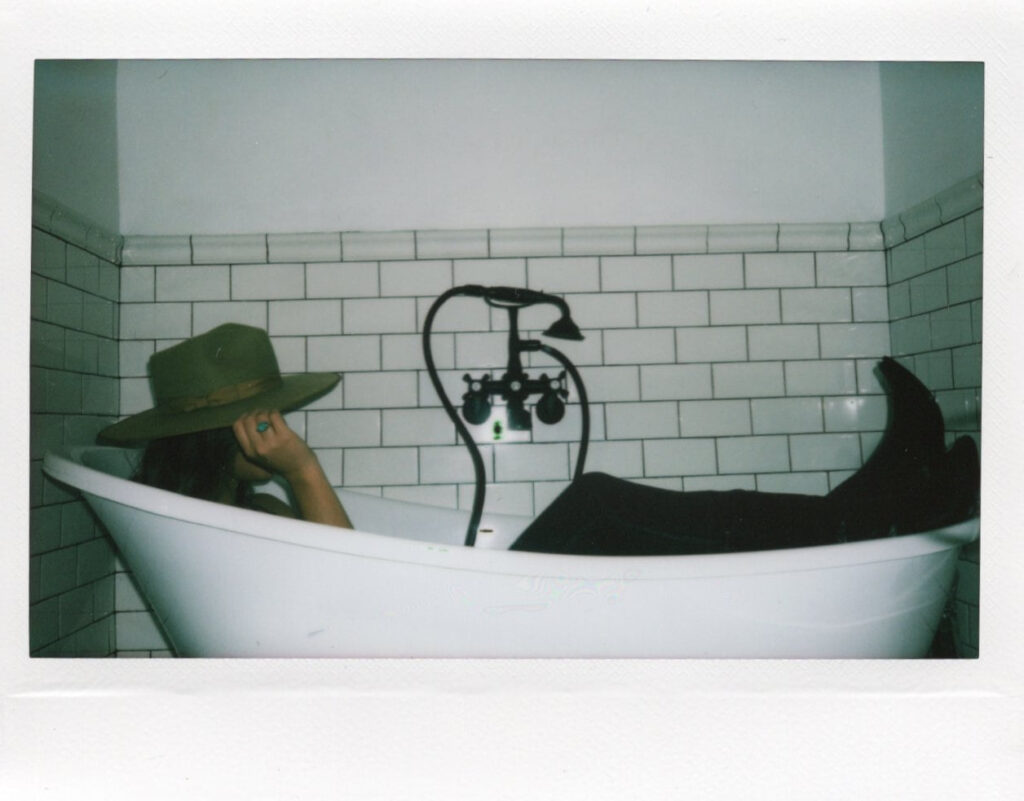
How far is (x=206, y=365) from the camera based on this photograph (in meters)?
0.92

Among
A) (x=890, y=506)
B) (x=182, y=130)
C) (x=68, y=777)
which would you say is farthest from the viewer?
(x=182, y=130)

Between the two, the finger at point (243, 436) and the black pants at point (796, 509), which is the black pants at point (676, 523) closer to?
the black pants at point (796, 509)

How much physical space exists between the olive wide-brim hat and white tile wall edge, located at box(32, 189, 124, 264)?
0.29 m

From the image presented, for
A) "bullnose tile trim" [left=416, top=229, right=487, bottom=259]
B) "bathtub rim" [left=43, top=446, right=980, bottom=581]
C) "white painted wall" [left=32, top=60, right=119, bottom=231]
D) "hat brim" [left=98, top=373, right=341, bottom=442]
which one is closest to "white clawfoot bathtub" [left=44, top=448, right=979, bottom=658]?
"bathtub rim" [left=43, top=446, right=980, bottom=581]

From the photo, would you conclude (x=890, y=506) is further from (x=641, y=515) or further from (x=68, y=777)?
(x=68, y=777)

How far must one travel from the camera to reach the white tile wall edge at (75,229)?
0.97 meters

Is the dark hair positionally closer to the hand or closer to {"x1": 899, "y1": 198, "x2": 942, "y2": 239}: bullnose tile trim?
the hand

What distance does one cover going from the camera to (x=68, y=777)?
73 cm

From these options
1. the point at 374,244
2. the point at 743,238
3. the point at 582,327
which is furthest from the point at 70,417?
the point at 743,238

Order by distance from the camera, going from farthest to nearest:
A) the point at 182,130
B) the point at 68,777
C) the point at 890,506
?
1. the point at 182,130
2. the point at 890,506
3. the point at 68,777

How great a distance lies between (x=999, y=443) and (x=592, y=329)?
72 cm

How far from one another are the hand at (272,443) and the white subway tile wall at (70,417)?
34cm

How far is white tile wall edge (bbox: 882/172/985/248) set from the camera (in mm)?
1044

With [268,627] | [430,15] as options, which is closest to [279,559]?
[268,627]
